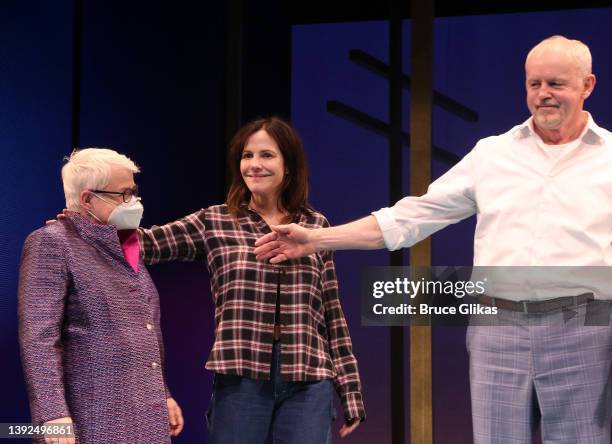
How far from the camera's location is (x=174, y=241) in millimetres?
3109

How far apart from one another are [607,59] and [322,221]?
6.09 ft

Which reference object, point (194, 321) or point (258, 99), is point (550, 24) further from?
point (194, 321)

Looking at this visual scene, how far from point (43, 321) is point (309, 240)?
757mm

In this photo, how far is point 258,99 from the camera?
458 cm

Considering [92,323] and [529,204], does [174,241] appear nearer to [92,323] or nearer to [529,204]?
[92,323]

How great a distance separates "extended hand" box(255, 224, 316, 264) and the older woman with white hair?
38cm

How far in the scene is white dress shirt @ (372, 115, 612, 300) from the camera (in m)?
2.60

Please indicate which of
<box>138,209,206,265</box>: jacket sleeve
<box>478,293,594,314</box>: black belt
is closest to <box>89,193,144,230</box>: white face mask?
<box>138,209,206,265</box>: jacket sleeve

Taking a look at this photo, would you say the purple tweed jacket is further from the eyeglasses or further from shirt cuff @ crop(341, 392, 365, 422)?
shirt cuff @ crop(341, 392, 365, 422)

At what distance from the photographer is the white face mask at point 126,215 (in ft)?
9.30

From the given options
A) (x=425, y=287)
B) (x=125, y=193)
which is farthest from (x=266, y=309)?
(x=425, y=287)

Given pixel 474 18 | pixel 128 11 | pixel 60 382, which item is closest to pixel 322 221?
pixel 60 382

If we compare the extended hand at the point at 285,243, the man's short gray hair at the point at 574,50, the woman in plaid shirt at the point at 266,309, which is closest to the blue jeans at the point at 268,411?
the woman in plaid shirt at the point at 266,309

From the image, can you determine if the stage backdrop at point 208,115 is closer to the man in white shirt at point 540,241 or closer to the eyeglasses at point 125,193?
the eyeglasses at point 125,193
